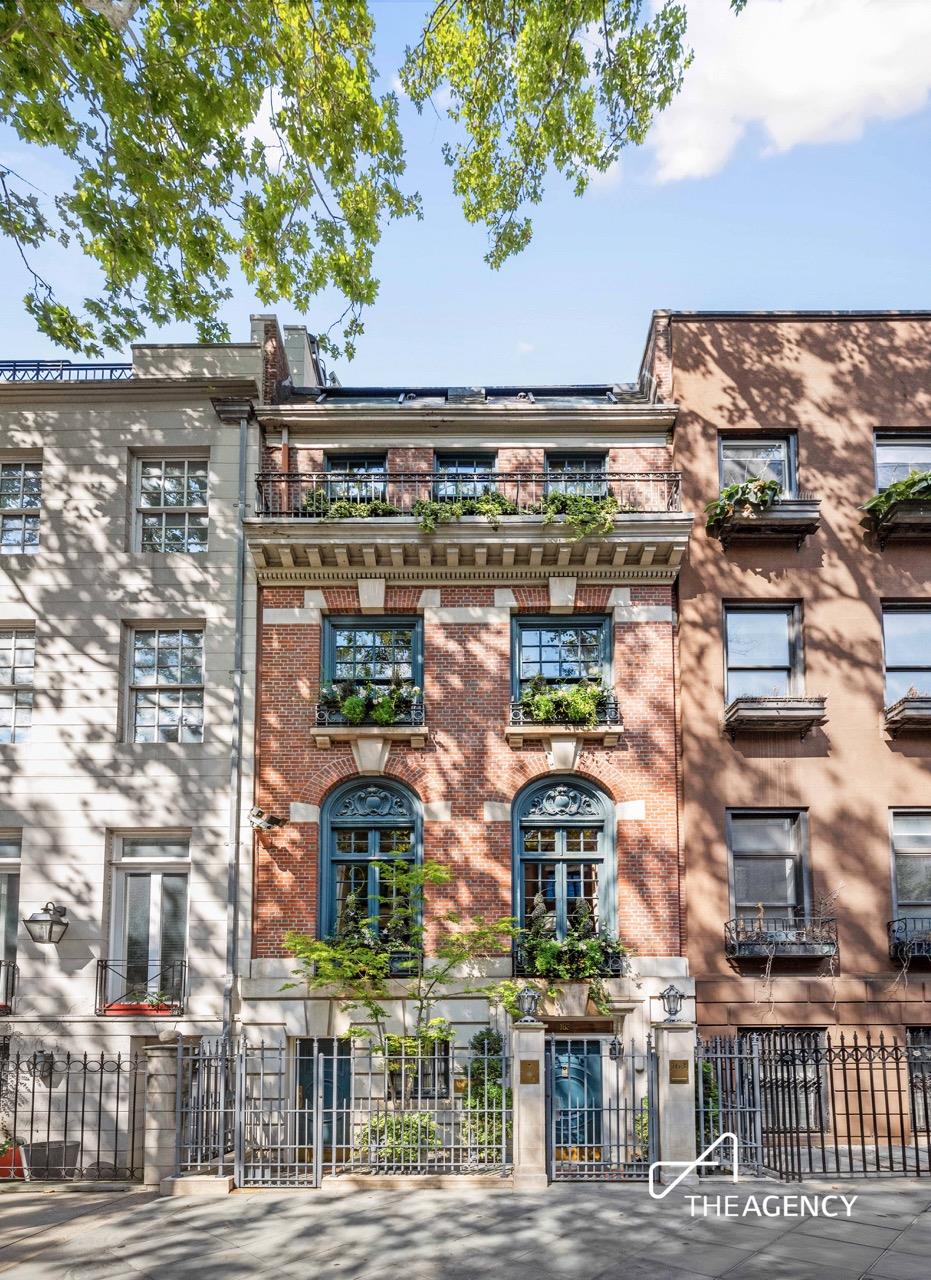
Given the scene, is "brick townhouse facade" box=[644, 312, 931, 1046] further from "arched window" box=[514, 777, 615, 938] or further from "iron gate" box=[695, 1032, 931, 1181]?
"arched window" box=[514, 777, 615, 938]

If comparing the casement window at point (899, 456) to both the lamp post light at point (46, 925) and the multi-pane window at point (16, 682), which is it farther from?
the lamp post light at point (46, 925)

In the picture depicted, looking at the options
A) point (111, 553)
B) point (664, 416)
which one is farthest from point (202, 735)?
point (664, 416)

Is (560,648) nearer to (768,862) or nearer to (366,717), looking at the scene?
(366,717)

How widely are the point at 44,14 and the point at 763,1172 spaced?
15477mm

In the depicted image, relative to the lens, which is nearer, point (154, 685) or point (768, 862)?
point (768, 862)

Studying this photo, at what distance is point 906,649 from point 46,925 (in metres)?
15.2

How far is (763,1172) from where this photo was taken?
1385 centimetres

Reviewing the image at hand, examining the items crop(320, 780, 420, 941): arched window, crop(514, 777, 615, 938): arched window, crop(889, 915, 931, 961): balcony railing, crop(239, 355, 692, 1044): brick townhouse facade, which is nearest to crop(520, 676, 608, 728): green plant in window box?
crop(239, 355, 692, 1044): brick townhouse facade

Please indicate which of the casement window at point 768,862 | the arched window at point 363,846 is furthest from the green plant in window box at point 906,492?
the arched window at point 363,846

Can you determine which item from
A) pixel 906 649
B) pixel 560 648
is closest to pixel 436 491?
pixel 560 648

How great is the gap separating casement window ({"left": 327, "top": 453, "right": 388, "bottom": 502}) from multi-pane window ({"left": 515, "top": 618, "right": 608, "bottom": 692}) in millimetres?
3587

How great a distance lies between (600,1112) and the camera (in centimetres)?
1541

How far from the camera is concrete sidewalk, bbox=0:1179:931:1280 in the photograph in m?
10.5

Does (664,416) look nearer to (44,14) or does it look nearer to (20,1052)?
(44,14)
